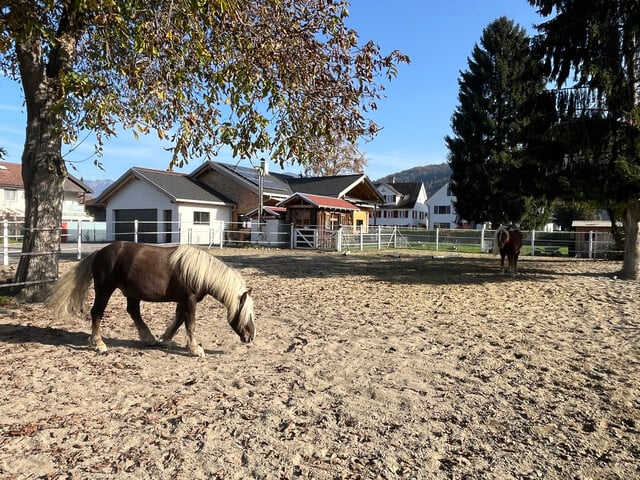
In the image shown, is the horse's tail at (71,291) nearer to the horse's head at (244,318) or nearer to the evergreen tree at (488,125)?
the horse's head at (244,318)

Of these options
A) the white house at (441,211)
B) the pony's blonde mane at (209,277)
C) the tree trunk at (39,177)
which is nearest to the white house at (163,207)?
the tree trunk at (39,177)

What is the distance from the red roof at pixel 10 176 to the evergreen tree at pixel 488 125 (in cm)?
3180

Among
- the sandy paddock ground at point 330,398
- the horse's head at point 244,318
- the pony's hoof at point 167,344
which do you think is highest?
the horse's head at point 244,318

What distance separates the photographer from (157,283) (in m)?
4.89

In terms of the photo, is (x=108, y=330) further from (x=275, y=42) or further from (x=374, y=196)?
(x=374, y=196)

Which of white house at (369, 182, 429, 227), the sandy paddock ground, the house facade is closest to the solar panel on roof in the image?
the house facade

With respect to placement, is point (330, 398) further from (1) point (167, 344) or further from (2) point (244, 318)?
(1) point (167, 344)

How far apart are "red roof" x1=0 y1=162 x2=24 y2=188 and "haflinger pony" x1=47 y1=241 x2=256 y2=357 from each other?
34893 mm

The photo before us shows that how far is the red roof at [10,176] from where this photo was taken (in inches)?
1378

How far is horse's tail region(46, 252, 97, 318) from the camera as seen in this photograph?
5.07 meters

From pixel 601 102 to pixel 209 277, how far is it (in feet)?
36.3

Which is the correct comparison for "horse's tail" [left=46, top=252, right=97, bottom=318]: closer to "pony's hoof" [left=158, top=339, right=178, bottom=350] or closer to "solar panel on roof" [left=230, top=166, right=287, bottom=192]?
"pony's hoof" [left=158, top=339, right=178, bottom=350]

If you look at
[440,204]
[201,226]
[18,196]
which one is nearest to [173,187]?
[201,226]

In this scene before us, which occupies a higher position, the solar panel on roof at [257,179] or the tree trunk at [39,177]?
the solar panel on roof at [257,179]
